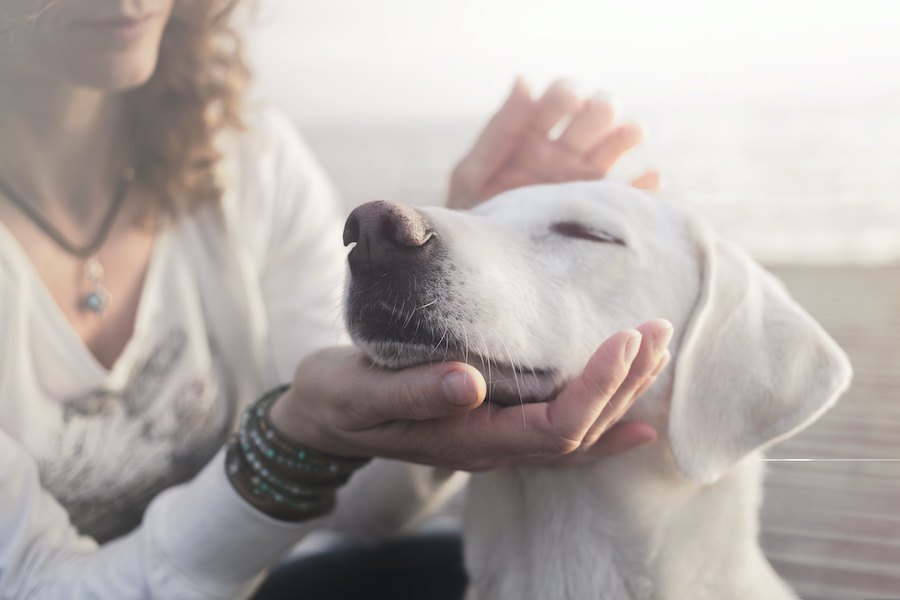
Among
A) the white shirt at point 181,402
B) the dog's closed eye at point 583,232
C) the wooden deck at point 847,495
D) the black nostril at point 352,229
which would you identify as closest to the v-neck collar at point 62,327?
the white shirt at point 181,402

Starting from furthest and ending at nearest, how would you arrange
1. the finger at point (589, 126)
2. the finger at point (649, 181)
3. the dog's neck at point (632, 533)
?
1. the finger at point (589, 126)
2. the finger at point (649, 181)
3. the dog's neck at point (632, 533)

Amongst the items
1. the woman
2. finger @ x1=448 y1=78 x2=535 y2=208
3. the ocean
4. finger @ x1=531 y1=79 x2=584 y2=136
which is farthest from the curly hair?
finger @ x1=531 y1=79 x2=584 y2=136

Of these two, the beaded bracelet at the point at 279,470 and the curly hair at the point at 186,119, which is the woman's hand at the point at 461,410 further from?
the curly hair at the point at 186,119

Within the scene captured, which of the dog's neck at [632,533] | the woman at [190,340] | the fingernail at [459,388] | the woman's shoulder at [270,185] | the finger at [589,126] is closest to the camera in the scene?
the fingernail at [459,388]

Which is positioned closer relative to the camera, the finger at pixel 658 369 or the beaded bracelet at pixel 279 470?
the finger at pixel 658 369

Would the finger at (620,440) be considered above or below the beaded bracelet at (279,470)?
above

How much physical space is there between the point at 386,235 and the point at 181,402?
75 cm

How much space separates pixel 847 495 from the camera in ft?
3.76

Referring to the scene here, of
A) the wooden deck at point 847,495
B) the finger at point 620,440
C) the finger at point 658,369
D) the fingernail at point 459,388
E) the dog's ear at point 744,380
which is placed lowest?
the wooden deck at point 847,495

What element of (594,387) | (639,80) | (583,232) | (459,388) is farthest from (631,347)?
(639,80)

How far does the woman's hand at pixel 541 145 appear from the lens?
1.38 m

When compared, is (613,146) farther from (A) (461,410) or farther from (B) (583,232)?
(A) (461,410)

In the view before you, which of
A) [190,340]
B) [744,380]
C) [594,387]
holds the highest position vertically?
[594,387]

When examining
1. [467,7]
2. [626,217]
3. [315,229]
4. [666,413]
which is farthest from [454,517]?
[467,7]
